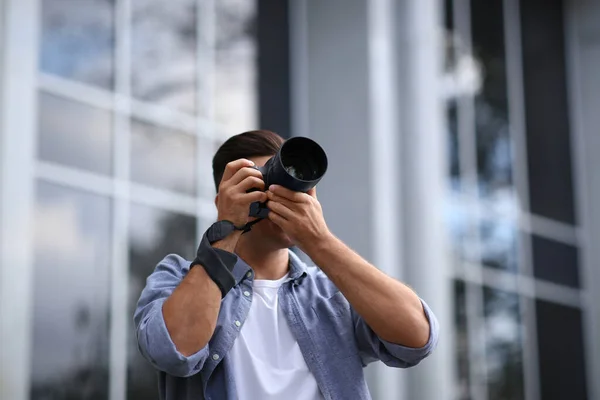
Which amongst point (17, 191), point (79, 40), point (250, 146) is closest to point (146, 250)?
point (17, 191)

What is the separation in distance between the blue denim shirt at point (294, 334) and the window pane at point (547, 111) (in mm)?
3779

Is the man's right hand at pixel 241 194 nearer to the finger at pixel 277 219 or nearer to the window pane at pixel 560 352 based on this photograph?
the finger at pixel 277 219

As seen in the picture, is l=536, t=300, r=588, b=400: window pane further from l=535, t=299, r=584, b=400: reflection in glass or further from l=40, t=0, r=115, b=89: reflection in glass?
l=40, t=0, r=115, b=89: reflection in glass

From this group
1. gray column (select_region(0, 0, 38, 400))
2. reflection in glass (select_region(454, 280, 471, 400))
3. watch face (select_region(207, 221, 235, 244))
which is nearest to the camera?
watch face (select_region(207, 221, 235, 244))

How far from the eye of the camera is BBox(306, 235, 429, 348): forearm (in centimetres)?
163

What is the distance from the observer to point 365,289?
1.63 m

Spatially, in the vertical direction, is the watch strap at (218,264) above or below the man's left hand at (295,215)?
below

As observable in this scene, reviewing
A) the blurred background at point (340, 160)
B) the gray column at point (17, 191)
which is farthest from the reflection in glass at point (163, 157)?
the gray column at point (17, 191)

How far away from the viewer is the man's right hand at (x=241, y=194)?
5.39ft

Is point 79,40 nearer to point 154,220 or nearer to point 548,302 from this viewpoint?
point 154,220

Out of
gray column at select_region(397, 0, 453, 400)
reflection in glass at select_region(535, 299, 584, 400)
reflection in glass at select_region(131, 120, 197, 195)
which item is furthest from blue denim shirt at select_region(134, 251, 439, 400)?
reflection in glass at select_region(535, 299, 584, 400)

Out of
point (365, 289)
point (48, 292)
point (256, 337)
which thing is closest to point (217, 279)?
point (256, 337)

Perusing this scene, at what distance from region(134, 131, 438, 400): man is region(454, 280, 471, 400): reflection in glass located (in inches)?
109

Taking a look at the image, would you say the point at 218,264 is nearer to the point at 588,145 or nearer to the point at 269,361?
the point at 269,361
